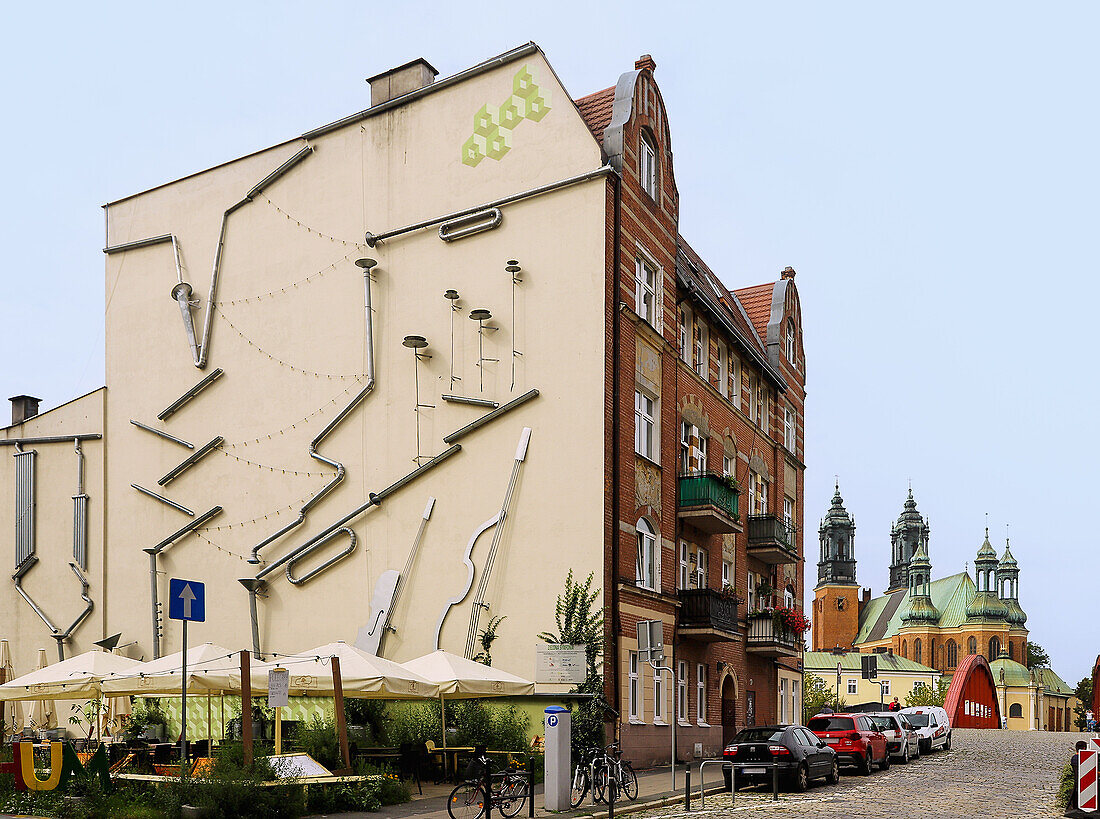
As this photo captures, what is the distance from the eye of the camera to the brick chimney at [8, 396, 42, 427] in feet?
128

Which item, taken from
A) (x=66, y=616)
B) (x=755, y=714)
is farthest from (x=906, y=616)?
(x=66, y=616)

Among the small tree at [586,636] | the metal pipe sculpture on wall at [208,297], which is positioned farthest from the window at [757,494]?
the metal pipe sculpture on wall at [208,297]

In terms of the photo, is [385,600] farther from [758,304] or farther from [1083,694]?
[1083,694]

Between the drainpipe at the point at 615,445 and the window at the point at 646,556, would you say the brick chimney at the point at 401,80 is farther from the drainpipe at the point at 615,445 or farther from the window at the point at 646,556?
the window at the point at 646,556

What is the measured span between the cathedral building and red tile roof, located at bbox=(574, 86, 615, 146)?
136117mm

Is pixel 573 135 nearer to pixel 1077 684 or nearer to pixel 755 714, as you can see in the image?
pixel 755 714

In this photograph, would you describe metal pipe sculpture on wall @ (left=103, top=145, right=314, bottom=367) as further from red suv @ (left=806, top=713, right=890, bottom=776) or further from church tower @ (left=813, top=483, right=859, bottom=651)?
church tower @ (left=813, top=483, right=859, bottom=651)

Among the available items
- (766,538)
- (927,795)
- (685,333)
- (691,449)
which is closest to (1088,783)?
(927,795)

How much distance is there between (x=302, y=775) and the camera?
60.5 ft

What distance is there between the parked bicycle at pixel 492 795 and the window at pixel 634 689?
379 inches

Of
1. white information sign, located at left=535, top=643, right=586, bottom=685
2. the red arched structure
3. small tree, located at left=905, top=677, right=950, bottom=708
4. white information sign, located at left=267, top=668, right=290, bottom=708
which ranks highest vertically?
white information sign, located at left=267, top=668, right=290, bottom=708

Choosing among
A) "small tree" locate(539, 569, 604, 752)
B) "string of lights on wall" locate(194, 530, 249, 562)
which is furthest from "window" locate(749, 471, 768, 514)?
"string of lights on wall" locate(194, 530, 249, 562)

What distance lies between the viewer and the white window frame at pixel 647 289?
30312 mm

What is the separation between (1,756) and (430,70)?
1901 centimetres
